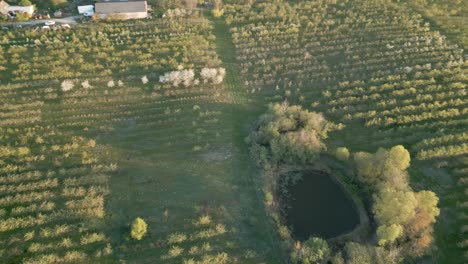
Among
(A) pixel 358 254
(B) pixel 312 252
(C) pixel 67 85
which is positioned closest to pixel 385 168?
(A) pixel 358 254

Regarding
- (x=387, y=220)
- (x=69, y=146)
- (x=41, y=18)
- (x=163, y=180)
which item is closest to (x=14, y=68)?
(x=41, y=18)

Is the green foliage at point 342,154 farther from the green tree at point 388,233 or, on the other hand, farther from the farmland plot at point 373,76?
the green tree at point 388,233

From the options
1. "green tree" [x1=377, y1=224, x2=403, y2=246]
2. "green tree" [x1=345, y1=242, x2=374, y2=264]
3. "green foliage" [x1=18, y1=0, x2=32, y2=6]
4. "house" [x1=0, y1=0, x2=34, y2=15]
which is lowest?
"green tree" [x1=345, y1=242, x2=374, y2=264]

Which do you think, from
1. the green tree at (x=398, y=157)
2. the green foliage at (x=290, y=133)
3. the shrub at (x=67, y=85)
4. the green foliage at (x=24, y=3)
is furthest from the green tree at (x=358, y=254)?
the green foliage at (x=24, y=3)

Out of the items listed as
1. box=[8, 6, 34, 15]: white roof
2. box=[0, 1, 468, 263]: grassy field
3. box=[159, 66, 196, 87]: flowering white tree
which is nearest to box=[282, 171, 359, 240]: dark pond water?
box=[0, 1, 468, 263]: grassy field

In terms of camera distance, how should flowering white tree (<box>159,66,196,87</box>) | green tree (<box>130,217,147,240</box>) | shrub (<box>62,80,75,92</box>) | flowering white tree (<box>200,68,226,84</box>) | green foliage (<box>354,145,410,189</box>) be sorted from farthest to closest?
flowering white tree (<box>200,68,226,84</box>)
flowering white tree (<box>159,66,196,87</box>)
shrub (<box>62,80,75,92</box>)
green foliage (<box>354,145,410,189</box>)
green tree (<box>130,217,147,240</box>)

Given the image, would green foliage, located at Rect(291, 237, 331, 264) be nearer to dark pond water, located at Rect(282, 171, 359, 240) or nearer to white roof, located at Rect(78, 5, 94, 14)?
dark pond water, located at Rect(282, 171, 359, 240)
